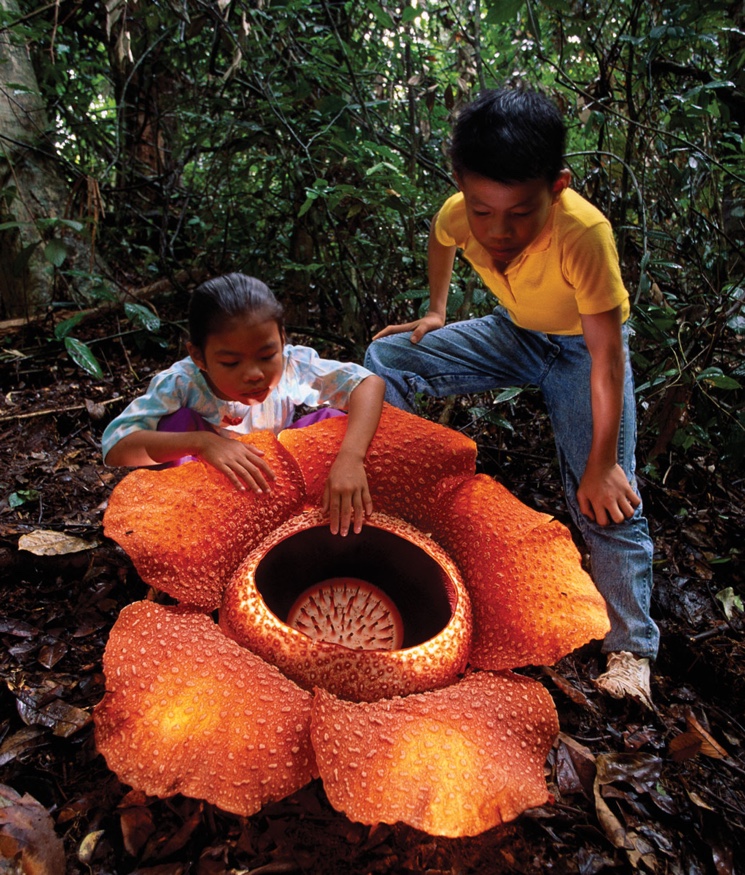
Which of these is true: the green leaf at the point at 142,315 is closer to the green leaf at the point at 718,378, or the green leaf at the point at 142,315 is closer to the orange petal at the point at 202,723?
the orange petal at the point at 202,723

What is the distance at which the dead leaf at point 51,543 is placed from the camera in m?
2.06

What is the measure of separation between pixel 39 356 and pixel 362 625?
281cm

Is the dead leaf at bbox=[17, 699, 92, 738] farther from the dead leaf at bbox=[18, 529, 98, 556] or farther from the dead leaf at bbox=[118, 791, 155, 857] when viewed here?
the dead leaf at bbox=[18, 529, 98, 556]

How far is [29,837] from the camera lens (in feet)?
4.12

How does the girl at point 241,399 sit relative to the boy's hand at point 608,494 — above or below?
above

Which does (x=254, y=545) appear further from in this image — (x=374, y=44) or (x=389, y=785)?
(x=374, y=44)

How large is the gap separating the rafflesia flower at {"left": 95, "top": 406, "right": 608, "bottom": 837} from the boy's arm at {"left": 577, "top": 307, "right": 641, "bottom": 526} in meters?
0.46

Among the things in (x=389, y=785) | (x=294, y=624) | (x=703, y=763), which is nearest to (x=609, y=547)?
(x=703, y=763)

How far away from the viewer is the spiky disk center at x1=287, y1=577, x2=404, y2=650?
5.07 ft

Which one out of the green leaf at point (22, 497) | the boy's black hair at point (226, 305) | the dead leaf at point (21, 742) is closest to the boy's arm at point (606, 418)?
the boy's black hair at point (226, 305)

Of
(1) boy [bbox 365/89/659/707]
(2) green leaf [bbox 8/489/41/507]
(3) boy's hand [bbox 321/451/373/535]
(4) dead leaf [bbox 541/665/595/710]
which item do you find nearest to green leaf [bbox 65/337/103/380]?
(2) green leaf [bbox 8/489/41/507]

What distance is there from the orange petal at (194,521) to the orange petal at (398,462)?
0.08 metres

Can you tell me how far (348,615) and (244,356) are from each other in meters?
0.82

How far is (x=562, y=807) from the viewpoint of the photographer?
148cm
